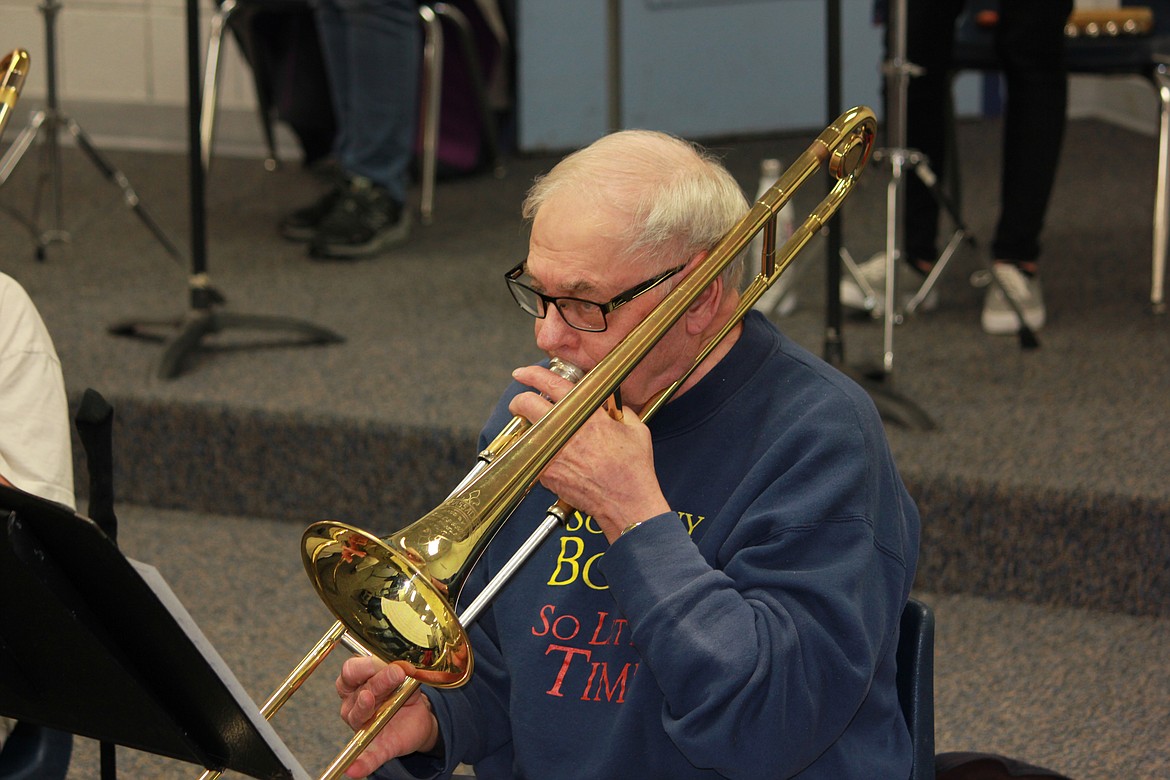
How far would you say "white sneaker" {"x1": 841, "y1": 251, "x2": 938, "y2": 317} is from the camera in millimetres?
3182

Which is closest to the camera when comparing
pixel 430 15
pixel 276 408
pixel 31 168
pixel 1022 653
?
pixel 1022 653

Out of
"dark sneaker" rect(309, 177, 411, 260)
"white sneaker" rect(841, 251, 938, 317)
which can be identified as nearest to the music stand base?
"dark sneaker" rect(309, 177, 411, 260)

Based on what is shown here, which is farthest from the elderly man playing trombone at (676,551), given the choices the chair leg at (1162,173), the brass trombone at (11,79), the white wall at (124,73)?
the white wall at (124,73)

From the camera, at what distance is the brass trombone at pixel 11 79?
1.53 metres

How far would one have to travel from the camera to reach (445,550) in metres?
1.09

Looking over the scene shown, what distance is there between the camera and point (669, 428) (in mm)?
1353

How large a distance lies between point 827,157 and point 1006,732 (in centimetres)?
108

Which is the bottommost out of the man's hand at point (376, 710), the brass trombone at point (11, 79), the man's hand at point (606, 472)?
the man's hand at point (376, 710)

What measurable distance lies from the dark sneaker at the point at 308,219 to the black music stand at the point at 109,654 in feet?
8.99

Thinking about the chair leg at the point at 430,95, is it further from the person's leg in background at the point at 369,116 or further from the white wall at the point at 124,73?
the white wall at the point at 124,73

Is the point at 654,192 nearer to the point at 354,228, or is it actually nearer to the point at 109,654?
the point at 109,654

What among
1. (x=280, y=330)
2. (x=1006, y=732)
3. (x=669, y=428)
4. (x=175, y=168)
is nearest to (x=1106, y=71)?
(x=1006, y=732)

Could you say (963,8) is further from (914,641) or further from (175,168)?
(175,168)

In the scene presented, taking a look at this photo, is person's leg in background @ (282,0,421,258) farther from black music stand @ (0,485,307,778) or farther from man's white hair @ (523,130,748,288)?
black music stand @ (0,485,307,778)
